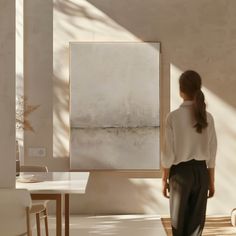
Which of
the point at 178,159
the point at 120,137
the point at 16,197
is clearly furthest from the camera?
the point at 120,137

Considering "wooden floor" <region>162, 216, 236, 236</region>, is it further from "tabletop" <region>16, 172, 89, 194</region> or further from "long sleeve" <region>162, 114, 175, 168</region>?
→ "long sleeve" <region>162, 114, 175, 168</region>

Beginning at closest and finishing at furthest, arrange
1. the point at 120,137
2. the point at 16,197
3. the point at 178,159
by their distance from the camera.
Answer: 1. the point at 16,197
2. the point at 178,159
3. the point at 120,137

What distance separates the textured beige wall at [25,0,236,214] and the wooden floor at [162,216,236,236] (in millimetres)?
385

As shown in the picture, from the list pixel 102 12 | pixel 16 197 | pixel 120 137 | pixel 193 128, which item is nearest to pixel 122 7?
pixel 102 12

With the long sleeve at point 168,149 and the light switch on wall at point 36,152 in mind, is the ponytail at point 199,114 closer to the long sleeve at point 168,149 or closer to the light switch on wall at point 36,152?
the long sleeve at point 168,149

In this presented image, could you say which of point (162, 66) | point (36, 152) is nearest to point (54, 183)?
point (36, 152)

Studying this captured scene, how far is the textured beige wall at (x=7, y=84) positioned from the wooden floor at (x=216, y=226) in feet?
9.13

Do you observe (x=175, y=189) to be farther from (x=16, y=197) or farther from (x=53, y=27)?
(x=53, y=27)

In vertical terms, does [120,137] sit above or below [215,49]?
below

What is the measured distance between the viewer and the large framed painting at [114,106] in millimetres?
7582

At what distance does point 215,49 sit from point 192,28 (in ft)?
1.32

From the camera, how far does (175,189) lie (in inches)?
162

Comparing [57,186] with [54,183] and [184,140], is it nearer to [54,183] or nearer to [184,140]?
[54,183]

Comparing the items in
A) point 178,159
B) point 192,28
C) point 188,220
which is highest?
point 192,28
